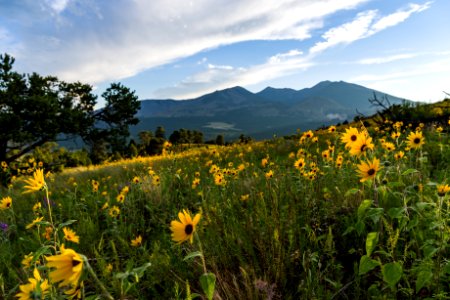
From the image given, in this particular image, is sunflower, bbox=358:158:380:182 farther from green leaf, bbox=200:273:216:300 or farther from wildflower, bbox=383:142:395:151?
wildflower, bbox=383:142:395:151

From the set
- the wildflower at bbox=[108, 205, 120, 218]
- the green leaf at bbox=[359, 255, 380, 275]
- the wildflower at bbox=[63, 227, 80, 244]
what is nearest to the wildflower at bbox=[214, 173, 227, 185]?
the wildflower at bbox=[108, 205, 120, 218]

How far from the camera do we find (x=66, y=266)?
1111mm

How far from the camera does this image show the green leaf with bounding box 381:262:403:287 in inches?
56.8

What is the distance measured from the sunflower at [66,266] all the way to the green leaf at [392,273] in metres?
1.23

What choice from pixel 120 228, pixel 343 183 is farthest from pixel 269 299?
pixel 120 228

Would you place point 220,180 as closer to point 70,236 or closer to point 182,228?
point 70,236

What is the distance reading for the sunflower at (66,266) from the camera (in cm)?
105

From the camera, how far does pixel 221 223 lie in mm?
2680

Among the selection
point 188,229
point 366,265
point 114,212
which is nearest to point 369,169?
point 366,265

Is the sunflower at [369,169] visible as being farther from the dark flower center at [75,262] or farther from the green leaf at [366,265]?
the dark flower center at [75,262]

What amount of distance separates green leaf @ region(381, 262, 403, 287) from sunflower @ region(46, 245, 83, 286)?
123 cm

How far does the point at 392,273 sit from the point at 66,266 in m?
1.31

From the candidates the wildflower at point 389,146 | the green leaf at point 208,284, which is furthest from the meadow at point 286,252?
the wildflower at point 389,146

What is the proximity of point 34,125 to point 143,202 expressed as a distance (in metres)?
19.2
